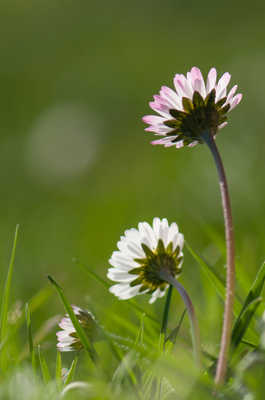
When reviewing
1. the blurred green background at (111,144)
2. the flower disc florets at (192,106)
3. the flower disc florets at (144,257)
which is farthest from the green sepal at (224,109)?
the blurred green background at (111,144)

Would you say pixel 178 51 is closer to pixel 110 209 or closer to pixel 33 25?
pixel 33 25

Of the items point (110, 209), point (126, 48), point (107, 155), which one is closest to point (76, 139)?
point (107, 155)

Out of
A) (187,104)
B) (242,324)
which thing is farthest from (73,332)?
(187,104)

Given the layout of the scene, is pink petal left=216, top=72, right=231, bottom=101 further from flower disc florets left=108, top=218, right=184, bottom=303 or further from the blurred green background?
the blurred green background

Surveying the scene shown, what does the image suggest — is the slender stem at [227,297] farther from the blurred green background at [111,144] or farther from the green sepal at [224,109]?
the blurred green background at [111,144]

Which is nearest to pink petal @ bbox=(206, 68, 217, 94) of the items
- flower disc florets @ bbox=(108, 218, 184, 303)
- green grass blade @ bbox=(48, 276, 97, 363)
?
flower disc florets @ bbox=(108, 218, 184, 303)

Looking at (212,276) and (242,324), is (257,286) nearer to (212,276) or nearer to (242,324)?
(242,324)
